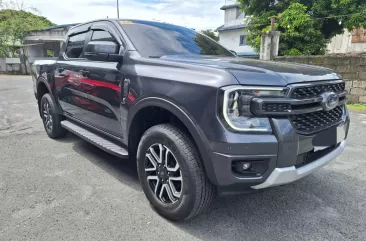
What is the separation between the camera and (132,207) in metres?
2.45

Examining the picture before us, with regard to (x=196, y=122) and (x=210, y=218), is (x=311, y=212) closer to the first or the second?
(x=210, y=218)

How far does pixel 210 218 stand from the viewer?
230 centimetres

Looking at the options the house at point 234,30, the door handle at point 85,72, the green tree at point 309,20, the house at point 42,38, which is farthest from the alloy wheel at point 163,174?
the house at point 234,30

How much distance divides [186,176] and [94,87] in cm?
161

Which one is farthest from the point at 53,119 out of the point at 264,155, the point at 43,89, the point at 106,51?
the point at 264,155

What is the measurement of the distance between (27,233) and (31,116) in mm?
4901

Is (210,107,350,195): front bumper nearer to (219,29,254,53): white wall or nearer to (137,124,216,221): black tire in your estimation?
(137,124,216,221): black tire

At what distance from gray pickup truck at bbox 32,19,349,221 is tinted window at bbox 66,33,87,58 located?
0.64 m

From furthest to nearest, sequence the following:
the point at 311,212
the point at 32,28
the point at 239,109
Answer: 1. the point at 32,28
2. the point at 311,212
3. the point at 239,109

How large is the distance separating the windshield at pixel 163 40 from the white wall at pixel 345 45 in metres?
17.7

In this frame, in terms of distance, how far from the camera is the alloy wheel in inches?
85.2

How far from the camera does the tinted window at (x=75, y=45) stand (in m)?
3.60

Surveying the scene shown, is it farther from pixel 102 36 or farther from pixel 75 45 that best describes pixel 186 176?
pixel 75 45

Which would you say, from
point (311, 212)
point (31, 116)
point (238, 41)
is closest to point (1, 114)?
point (31, 116)
